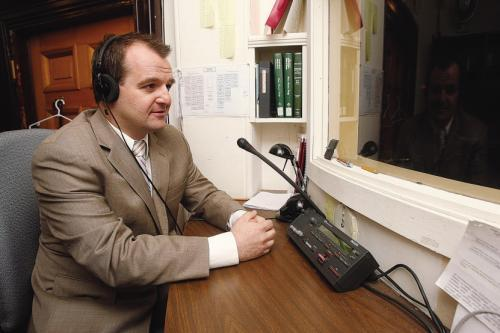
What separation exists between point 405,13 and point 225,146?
0.96 m

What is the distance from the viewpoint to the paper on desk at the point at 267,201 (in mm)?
1334

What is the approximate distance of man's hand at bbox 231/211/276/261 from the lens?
826 mm

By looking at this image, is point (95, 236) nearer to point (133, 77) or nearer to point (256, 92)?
point (133, 77)

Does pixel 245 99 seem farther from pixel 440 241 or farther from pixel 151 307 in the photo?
pixel 440 241

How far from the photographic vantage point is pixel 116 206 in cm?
89

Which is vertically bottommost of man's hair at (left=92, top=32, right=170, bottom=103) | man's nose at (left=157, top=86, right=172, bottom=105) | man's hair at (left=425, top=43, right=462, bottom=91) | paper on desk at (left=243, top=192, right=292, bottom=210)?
paper on desk at (left=243, top=192, right=292, bottom=210)

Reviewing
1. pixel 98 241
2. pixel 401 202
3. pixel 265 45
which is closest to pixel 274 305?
pixel 401 202

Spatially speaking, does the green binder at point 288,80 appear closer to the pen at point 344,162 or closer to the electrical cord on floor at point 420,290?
the pen at point 344,162

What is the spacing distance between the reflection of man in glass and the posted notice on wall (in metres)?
0.89

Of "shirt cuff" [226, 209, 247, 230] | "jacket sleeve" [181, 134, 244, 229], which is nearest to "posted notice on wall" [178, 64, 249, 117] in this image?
"jacket sleeve" [181, 134, 244, 229]

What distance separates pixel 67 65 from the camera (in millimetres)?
2137

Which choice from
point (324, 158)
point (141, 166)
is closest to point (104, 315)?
point (141, 166)

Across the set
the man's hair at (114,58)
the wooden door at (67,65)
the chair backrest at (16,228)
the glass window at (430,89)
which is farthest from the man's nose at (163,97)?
the wooden door at (67,65)

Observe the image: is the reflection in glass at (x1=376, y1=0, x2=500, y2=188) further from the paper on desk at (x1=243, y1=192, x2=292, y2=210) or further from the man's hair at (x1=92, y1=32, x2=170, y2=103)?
the man's hair at (x1=92, y1=32, x2=170, y2=103)
